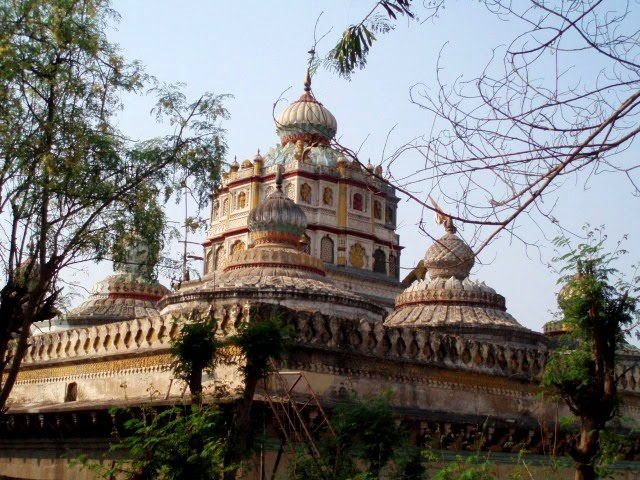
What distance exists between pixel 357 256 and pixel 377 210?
142 inches

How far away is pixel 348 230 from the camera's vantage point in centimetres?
4444

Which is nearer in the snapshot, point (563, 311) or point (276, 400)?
point (276, 400)

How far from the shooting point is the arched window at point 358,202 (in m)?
45.9

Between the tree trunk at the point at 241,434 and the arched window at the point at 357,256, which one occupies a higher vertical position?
the arched window at the point at 357,256

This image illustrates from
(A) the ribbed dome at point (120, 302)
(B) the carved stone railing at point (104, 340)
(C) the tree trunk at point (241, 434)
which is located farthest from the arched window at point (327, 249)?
(C) the tree trunk at point (241, 434)

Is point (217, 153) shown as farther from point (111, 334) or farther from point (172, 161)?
point (111, 334)

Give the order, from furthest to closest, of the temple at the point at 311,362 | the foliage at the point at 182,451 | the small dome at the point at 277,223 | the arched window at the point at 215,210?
the arched window at the point at 215,210, the small dome at the point at 277,223, the temple at the point at 311,362, the foliage at the point at 182,451

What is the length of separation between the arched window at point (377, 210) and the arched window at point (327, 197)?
9.05ft

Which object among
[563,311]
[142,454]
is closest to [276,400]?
[142,454]

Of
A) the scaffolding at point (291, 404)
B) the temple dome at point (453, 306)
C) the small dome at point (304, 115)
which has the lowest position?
the scaffolding at point (291, 404)

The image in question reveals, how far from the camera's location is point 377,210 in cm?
4712

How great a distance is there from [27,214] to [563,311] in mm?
8519

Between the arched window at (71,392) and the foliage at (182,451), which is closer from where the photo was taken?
the foliage at (182,451)

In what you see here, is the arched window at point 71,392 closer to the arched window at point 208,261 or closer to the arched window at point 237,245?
the arched window at point 237,245
